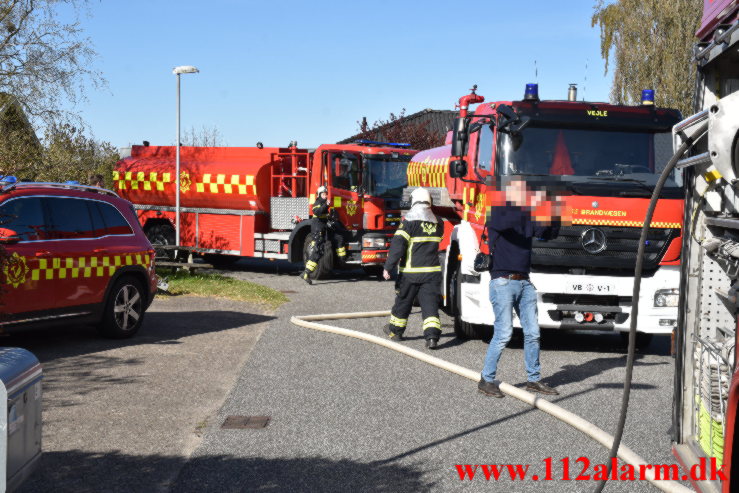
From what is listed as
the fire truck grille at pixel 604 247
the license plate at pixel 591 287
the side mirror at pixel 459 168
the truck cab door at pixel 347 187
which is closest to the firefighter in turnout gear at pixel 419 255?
the side mirror at pixel 459 168

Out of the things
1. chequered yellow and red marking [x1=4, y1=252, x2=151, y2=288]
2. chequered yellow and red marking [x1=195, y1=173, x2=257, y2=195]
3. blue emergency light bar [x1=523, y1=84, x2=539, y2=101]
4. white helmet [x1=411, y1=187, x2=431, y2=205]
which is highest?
blue emergency light bar [x1=523, y1=84, x2=539, y2=101]

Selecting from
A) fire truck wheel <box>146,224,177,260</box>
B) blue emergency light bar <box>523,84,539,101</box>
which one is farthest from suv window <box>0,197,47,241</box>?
fire truck wheel <box>146,224,177,260</box>

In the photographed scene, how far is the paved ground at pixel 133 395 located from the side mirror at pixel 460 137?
11.0 ft

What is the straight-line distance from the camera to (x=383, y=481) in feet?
18.2

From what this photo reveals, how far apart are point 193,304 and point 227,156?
7355mm

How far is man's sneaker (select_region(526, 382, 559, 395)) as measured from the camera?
26.5 ft

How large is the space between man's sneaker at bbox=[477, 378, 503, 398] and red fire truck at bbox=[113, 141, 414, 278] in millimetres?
10679

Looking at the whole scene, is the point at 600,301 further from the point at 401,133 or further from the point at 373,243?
the point at 401,133

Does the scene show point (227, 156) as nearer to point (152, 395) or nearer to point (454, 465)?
point (152, 395)

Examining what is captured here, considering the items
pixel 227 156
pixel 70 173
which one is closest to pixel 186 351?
pixel 70 173

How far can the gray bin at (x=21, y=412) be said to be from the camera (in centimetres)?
392

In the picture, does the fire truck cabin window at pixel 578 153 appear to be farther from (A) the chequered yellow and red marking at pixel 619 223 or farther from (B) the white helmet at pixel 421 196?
(B) the white helmet at pixel 421 196

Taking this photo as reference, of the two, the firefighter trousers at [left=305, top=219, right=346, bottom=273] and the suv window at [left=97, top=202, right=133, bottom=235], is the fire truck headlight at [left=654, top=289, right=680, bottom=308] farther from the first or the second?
the firefighter trousers at [left=305, top=219, right=346, bottom=273]
